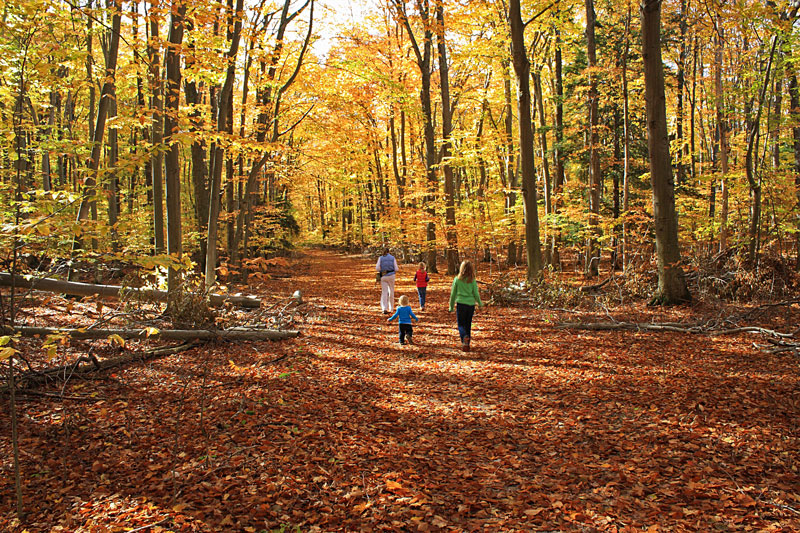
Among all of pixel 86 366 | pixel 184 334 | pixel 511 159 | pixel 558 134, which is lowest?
pixel 86 366

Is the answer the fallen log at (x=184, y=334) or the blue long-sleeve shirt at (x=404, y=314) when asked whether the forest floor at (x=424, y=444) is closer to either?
the fallen log at (x=184, y=334)

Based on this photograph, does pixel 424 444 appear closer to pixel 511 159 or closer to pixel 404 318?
pixel 404 318

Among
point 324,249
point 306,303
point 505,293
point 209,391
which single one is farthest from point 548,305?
point 324,249

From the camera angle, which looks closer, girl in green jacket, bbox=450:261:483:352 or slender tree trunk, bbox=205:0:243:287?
girl in green jacket, bbox=450:261:483:352

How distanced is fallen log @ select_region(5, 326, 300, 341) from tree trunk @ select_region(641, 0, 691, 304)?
8.05 metres

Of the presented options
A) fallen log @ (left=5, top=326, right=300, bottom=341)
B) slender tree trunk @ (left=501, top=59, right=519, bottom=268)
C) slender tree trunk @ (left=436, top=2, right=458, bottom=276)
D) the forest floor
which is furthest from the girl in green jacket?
slender tree trunk @ (left=501, top=59, right=519, bottom=268)

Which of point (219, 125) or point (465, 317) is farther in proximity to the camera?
point (219, 125)

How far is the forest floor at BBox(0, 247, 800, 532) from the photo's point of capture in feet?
10.3

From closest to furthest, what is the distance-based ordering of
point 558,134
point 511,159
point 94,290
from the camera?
point 94,290
point 558,134
point 511,159

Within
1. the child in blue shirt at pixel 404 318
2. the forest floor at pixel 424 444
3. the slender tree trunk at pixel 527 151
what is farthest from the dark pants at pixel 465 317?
the slender tree trunk at pixel 527 151

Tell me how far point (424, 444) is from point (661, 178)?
8.27 meters

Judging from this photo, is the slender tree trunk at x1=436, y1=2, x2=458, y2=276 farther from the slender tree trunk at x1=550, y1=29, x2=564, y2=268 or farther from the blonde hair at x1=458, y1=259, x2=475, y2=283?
the blonde hair at x1=458, y1=259, x2=475, y2=283

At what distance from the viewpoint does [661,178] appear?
9.31 metres

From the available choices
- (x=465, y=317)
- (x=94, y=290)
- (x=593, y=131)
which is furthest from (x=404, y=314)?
(x=593, y=131)
